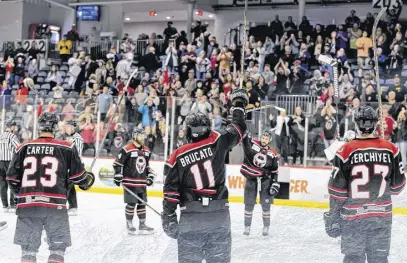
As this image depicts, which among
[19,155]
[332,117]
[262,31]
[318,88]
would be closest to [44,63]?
[262,31]

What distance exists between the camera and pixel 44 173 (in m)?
4.95

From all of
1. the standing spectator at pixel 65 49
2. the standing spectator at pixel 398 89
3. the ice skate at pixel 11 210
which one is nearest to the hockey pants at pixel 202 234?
the ice skate at pixel 11 210

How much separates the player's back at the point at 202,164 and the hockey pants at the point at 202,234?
9cm

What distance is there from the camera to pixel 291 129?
432 inches

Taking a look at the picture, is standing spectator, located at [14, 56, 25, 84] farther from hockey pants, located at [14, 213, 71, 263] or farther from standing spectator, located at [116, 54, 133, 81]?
hockey pants, located at [14, 213, 71, 263]

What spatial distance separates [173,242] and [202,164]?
280 cm

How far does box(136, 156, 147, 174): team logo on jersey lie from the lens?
811 cm

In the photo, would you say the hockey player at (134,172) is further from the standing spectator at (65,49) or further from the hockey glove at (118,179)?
the standing spectator at (65,49)

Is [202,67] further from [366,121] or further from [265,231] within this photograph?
[366,121]

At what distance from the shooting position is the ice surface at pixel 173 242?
6434 mm

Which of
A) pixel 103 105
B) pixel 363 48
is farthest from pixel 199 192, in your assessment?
pixel 363 48

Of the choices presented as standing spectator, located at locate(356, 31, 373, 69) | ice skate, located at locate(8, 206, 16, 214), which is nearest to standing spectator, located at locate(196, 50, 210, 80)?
standing spectator, located at locate(356, 31, 373, 69)

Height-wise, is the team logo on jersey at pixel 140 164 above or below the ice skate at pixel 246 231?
above

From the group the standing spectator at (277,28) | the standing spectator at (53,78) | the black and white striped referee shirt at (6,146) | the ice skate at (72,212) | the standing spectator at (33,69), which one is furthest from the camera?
the standing spectator at (33,69)
